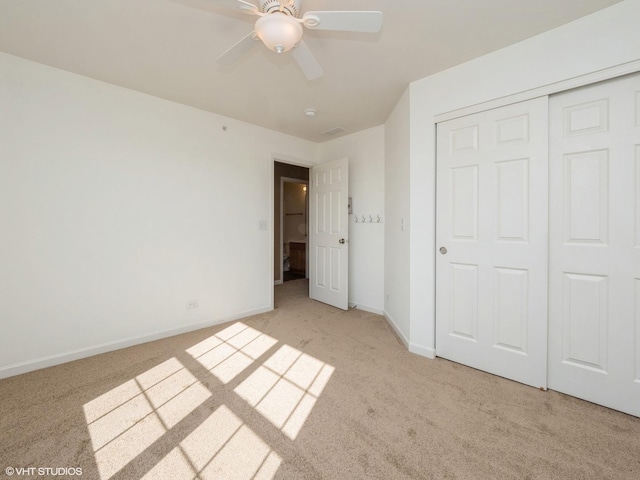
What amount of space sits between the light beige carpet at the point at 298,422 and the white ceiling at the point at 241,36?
7.30ft

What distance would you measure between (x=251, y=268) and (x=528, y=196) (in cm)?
295

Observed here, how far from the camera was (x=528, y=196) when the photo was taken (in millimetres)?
1929

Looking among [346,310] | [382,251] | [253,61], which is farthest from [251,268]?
[253,61]

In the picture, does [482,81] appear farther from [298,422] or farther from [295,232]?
[295,232]

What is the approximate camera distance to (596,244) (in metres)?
1.73

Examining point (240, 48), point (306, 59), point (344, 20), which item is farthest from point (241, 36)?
point (344, 20)

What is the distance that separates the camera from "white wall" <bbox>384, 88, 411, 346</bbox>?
2.59 m

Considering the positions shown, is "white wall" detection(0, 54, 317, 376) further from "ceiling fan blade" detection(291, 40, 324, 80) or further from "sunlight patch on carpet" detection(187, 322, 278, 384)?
"ceiling fan blade" detection(291, 40, 324, 80)

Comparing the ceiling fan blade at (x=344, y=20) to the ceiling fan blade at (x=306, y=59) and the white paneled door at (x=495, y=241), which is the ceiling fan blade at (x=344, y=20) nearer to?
the ceiling fan blade at (x=306, y=59)

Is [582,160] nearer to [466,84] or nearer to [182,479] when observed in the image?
[466,84]

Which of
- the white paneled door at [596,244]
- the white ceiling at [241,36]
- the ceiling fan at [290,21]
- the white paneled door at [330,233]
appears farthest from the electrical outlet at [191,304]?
the white paneled door at [596,244]

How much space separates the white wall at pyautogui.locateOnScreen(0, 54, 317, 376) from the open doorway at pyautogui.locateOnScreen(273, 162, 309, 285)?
2085mm

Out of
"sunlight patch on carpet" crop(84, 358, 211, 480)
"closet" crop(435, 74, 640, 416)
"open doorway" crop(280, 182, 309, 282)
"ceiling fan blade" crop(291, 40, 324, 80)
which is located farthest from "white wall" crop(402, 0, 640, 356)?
"open doorway" crop(280, 182, 309, 282)

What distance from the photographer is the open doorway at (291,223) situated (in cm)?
555
